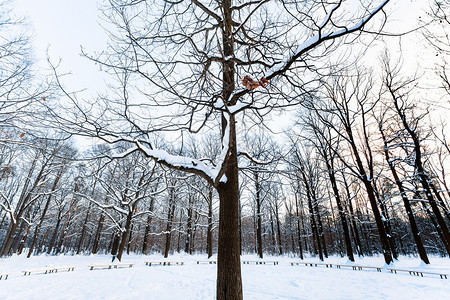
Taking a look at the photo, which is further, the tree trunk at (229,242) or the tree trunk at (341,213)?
the tree trunk at (341,213)

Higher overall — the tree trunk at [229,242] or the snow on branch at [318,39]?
the snow on branch at [318,39]

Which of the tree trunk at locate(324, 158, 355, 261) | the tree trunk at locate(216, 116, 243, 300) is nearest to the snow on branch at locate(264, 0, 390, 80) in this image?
the tree trunk at locate(216, 116, 243, 300)

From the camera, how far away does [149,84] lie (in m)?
3.25

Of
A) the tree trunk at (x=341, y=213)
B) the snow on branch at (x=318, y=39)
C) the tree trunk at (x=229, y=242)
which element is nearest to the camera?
the snow on branch at (x=318, y=39)

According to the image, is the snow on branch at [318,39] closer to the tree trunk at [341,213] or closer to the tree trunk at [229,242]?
the tree trunk at [229,242]

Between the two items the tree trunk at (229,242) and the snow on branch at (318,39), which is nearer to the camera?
the snow on branch at (318,39)

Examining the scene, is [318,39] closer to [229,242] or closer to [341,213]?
[229,242]

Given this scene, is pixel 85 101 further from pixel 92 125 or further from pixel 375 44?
pixel 375 44

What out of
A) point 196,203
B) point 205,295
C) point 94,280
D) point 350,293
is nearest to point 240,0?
point 205,295

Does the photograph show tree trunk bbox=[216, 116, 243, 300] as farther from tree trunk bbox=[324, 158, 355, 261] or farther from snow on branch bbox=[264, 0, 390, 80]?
tree trunk bbox=[324, 158, 355, 261]

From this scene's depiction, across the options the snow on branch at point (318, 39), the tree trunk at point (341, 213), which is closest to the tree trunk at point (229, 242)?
the snow on branch at point (318, 39)

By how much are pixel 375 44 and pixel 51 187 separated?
100ft

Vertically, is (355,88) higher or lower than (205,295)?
higher

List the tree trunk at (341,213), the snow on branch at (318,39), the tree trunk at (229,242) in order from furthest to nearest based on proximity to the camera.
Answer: the tree trunk at (341,213) → the tree trunk at (229,242) → the snow on branch at (318,39)
